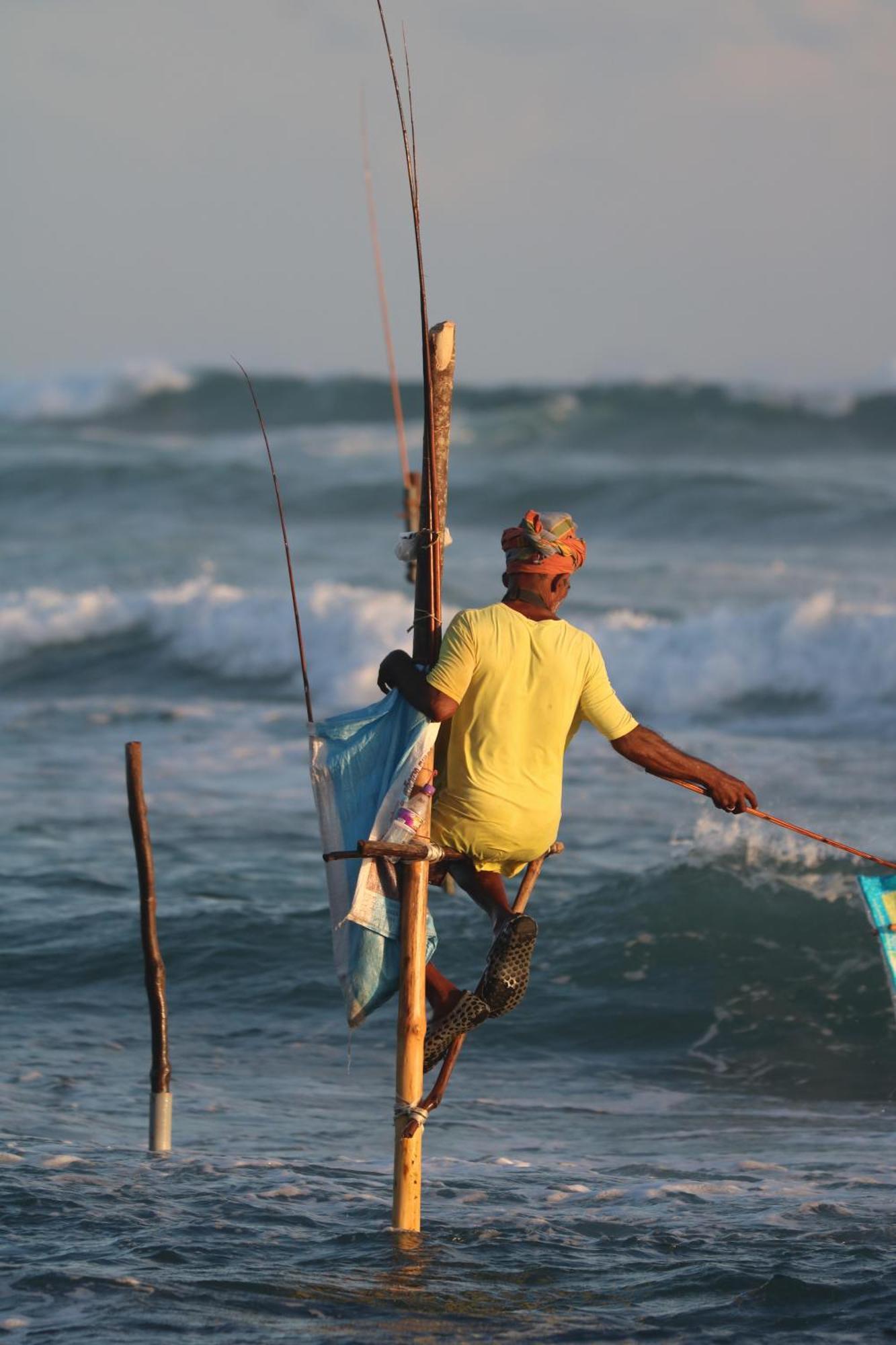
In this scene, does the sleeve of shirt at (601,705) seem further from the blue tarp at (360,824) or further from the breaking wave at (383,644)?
the breaking wave at (383,644)

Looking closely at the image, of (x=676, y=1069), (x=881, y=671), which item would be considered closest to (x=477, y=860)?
(x=676, y=1069)

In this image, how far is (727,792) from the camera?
17.7 ft

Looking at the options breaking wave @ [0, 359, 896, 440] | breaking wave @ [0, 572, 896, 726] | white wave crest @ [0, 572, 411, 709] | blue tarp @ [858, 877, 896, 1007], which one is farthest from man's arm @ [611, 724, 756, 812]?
breaking wave @ [0, 359, 896, 440]

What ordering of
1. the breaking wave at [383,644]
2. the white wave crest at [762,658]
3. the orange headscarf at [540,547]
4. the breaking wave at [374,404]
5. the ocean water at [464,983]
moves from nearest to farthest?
the orange headscarf at [540,547] → the ocean water at [464,983] → the white wave crest at [762,658] → the breaking wave at [383,644] → the breaking wave at [374,404]

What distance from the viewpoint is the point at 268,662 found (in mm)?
19641

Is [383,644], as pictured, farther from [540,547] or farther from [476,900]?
[540,547]

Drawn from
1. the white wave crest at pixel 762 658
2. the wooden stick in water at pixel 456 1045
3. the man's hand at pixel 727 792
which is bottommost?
the wooden stick in water at pixel 456 1045

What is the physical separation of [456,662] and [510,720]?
0.26m

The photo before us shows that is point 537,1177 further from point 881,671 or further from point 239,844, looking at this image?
point 881,671

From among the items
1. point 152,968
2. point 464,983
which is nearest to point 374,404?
point 464,983

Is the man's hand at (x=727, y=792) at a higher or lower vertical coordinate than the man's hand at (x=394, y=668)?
lower

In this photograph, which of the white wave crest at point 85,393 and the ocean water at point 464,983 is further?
the white wave crest at point 85,393

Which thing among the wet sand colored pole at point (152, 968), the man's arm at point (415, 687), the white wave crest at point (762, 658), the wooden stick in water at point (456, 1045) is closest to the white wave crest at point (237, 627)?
the white wave crest at point (762, 658)

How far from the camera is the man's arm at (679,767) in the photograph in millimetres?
5387
